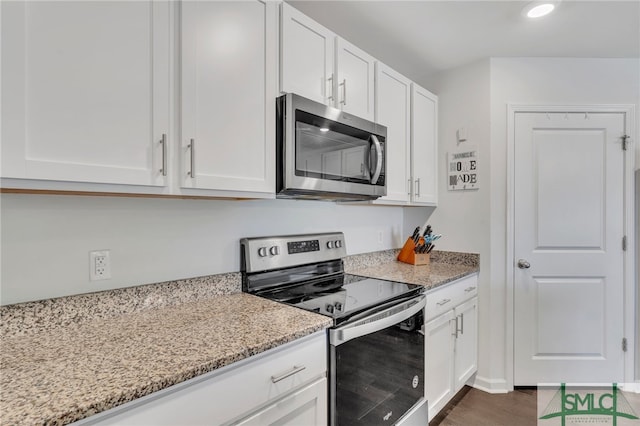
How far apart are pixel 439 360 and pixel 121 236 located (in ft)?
5.91

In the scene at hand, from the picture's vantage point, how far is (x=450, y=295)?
6.82 feet

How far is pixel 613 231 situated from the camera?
2348 mm

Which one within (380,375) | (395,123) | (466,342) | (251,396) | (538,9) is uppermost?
(538,9)

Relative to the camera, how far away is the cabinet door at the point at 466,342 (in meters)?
2.16

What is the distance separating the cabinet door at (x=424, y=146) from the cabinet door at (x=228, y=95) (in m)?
1.27

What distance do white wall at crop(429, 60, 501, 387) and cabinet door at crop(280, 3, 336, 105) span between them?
4.46 feet

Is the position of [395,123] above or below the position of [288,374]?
above

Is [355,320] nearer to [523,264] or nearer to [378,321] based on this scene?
[378,321]

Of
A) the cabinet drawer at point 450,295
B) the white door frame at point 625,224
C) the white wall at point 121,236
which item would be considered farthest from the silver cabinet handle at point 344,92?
the white door frame at point 625,224

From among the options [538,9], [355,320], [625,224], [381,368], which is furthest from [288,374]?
[625,224]

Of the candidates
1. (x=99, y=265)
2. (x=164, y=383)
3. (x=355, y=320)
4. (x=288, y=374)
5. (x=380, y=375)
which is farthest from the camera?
(x=380, y=375)

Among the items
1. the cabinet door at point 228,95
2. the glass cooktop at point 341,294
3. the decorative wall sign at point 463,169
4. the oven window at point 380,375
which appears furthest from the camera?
the decorative wall sign at point 463,169

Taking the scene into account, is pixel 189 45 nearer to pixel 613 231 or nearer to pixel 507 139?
pixel 507 139

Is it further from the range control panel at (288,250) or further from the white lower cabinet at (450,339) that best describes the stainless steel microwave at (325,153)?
the white lower cabinet at (450,339)
